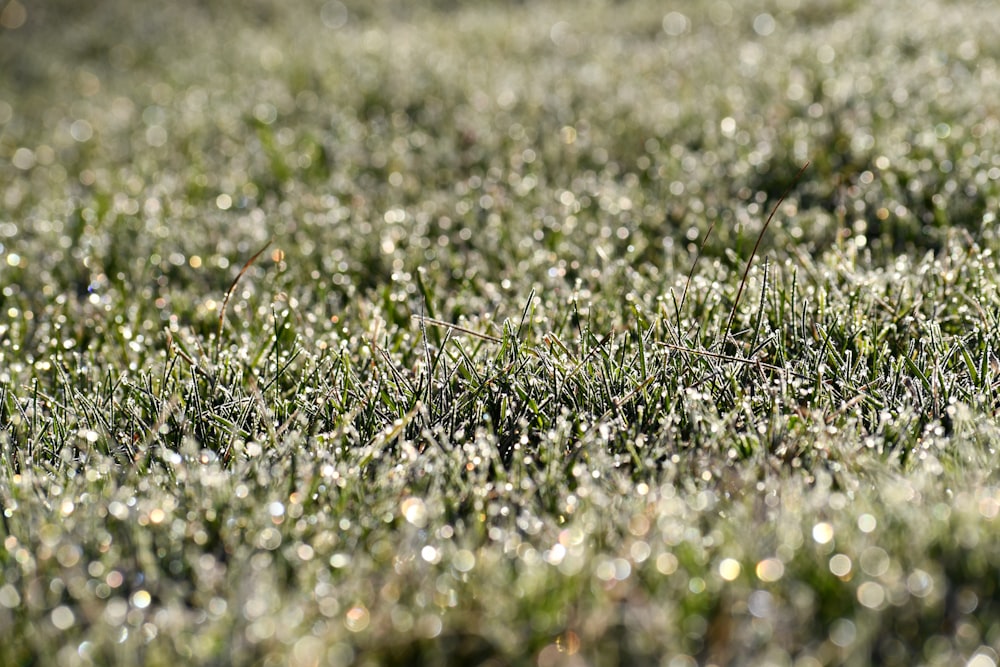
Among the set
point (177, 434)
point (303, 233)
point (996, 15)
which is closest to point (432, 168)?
point (303, 233)

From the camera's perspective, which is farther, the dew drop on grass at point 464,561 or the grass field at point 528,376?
the dew drop on grass at point 464,561

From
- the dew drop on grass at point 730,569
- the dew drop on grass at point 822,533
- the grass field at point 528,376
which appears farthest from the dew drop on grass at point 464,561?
the dew drop on grass at point 822,533

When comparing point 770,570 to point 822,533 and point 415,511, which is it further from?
point 415,511

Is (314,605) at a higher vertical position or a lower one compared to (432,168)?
higher

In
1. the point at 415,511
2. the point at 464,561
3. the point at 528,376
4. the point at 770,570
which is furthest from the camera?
the point at 528,376

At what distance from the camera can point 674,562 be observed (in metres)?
1.67

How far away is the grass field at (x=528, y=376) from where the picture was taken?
1.61 meters

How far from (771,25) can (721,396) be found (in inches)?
195

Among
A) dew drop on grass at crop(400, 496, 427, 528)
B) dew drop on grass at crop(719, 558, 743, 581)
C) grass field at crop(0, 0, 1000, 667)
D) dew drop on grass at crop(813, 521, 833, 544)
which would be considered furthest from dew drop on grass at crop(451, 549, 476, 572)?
dew drop on grass at crop(813, 521, 833, 544)

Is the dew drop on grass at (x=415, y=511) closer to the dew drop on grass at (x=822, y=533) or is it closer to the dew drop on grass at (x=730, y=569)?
the dew drop on grass at (x=730, y=569)

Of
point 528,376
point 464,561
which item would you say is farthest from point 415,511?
point 528,376

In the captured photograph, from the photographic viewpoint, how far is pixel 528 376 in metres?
2.41

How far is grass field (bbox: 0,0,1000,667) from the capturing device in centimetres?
161

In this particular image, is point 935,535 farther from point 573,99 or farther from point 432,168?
point 573,99
